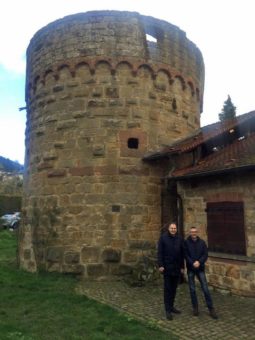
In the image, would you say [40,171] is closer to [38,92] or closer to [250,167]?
[38,92]

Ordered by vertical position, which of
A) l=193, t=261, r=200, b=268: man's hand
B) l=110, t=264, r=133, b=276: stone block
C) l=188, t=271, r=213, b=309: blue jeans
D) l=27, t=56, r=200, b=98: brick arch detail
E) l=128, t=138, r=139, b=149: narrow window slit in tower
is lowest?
l=110, t=264, r=133, b=276: stone block

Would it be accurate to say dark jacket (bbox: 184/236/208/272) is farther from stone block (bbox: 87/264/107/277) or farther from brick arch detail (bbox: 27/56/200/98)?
brick arch detail (bbox: 27/56/200/98)

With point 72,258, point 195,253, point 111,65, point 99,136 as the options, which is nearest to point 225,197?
point 195,253

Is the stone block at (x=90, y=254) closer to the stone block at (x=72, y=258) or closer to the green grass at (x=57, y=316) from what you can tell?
the stone block at (x=72, y=258)

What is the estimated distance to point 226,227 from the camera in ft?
27.8

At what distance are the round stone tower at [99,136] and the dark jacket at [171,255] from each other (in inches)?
132

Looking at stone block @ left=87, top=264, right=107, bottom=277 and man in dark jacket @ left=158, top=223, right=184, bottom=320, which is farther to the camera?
stone block @ left=87, top=264, right=107, bottom=277

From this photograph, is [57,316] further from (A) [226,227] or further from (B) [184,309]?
(A) [226,227]

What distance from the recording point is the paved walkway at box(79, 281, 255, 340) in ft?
19.1

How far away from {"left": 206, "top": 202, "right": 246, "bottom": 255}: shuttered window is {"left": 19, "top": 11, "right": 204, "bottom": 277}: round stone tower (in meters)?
2.18

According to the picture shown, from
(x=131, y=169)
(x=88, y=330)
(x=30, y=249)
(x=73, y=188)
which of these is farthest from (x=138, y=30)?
(x=88, y=330)

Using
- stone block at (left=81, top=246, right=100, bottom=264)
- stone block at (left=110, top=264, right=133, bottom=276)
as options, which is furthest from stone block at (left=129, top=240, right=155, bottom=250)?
stone block at (left=81, top=246, right=100, bottom=264)

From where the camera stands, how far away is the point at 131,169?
1063cm

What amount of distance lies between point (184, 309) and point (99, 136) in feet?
17.8
